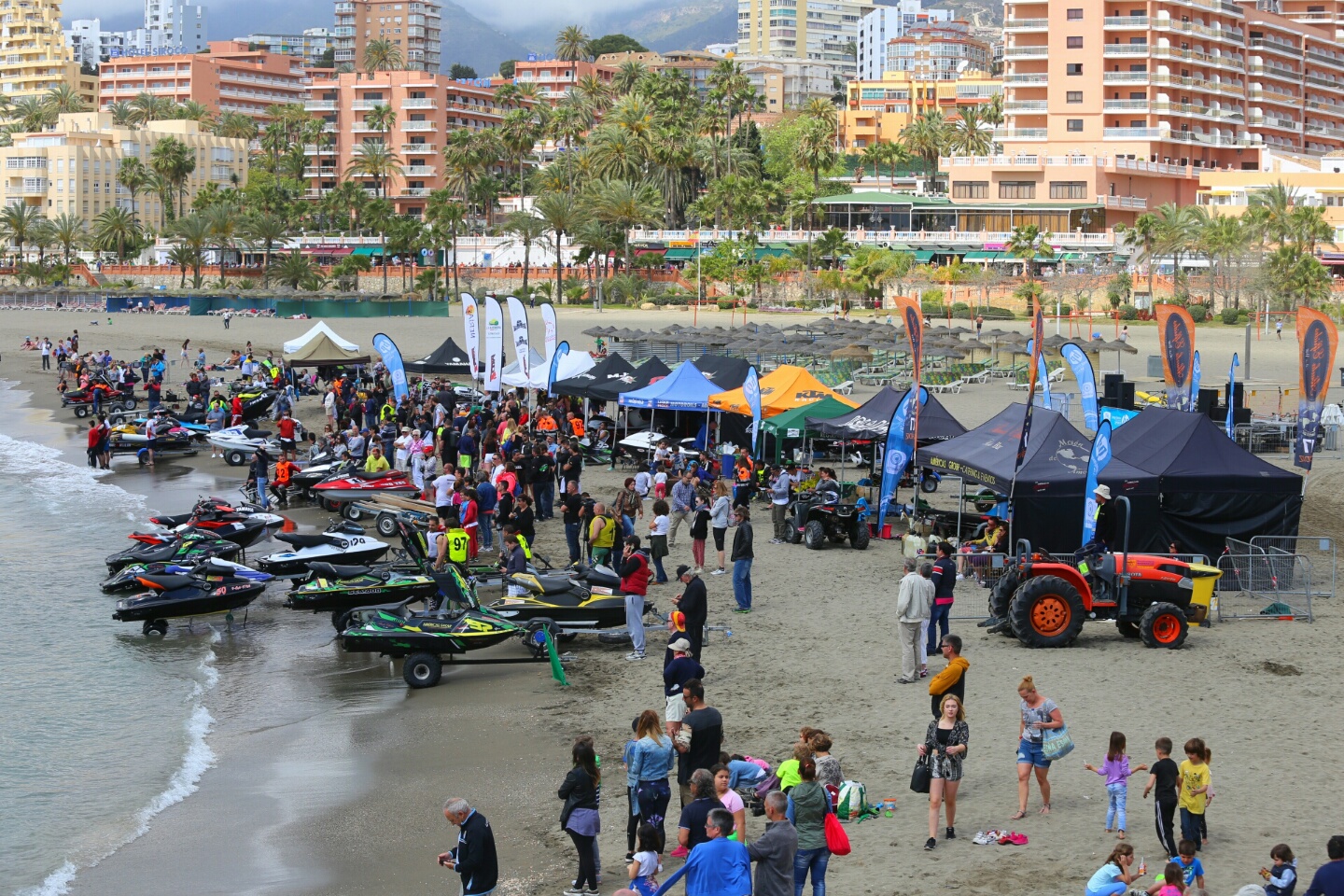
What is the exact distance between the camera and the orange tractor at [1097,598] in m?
16.2

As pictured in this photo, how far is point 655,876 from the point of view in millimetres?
10227

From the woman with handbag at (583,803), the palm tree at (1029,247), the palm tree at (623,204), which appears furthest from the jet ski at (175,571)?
the palm tree at (623,204)

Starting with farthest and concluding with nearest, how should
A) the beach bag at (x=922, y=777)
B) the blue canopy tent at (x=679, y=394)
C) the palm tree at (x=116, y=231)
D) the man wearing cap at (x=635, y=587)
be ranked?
1. the palm tree at (x=116, y=231)
2. the blue canopy tent at (x=679, y=394)
3. the man wearing cap at (x=635, y=587)
4. the beach bag at (x=922, y=777)

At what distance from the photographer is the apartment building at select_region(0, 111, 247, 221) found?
440ft

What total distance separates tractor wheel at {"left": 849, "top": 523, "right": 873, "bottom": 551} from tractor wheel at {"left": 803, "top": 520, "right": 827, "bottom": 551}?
1.53 feet

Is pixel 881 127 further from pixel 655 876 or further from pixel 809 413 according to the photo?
pixel 655 876

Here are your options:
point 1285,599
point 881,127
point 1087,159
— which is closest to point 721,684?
point 1285,599

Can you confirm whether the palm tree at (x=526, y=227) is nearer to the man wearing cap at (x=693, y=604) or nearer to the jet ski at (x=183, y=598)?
the jet ski at (x=183, y=598)

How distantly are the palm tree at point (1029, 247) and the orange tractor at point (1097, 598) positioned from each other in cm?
7155

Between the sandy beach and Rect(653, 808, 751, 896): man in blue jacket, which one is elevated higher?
Rect(653, 808, 751, 896): man in blue jacket

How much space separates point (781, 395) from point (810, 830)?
61.8ft

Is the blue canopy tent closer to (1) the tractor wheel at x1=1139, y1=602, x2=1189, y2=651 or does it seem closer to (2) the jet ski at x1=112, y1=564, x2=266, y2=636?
(2) the jet ski at x1=112, y1=564, x2=266, y2=636

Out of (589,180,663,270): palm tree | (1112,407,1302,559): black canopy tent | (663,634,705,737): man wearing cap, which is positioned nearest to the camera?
(663,634,705,737): man wearing cap

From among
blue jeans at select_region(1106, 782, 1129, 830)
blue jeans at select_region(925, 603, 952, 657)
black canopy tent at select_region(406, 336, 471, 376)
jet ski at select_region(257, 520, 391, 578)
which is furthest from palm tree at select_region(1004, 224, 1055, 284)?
blue jeans at select_region(1106, 782, 1129, 830)
